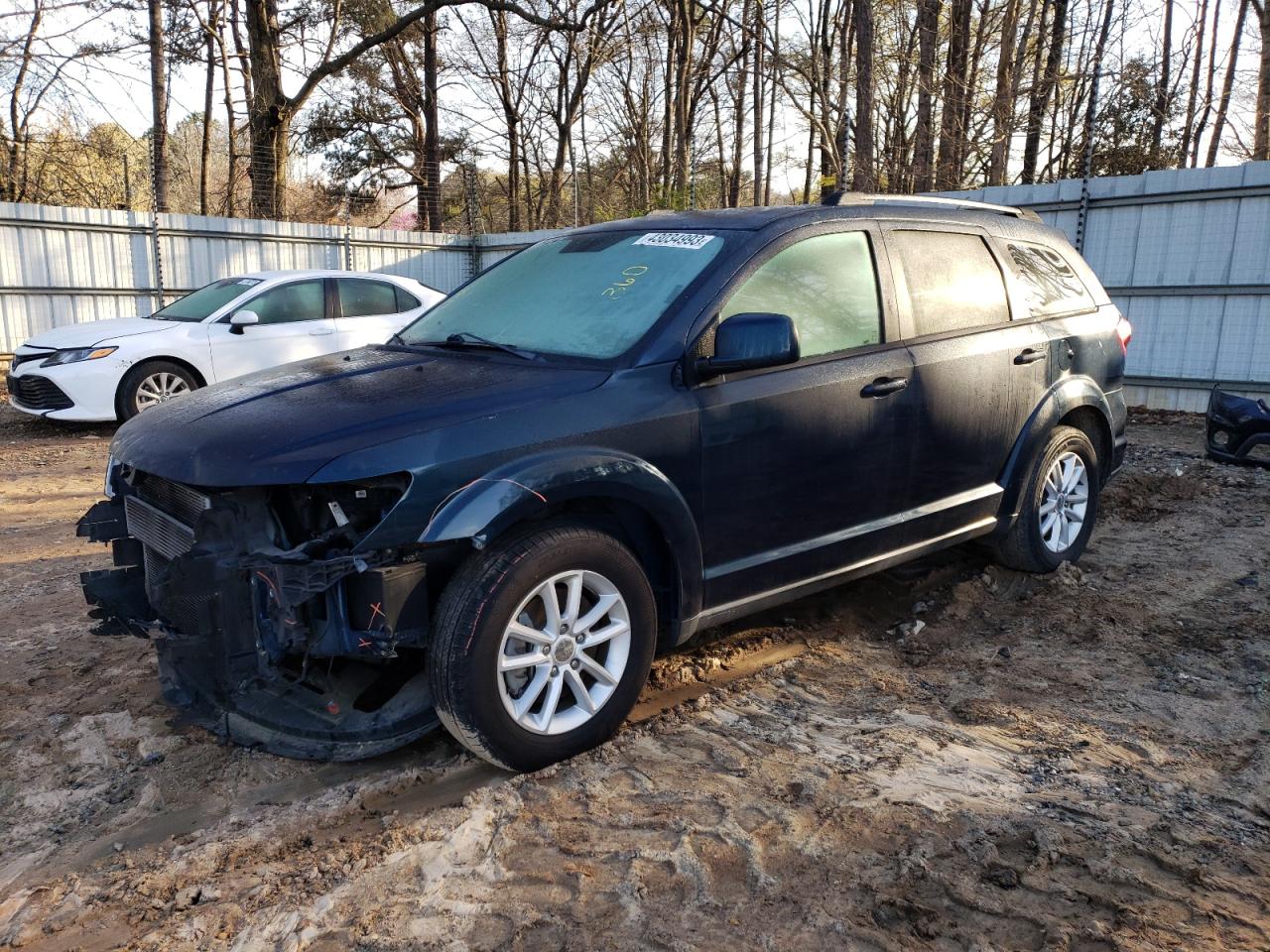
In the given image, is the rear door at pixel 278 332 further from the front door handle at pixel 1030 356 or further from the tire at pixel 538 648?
the tire at pixel 538 648

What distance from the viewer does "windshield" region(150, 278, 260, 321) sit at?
986 centimetres

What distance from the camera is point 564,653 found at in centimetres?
307

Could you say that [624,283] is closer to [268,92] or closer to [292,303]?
[292,303]

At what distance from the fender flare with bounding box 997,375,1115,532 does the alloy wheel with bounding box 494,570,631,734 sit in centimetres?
235

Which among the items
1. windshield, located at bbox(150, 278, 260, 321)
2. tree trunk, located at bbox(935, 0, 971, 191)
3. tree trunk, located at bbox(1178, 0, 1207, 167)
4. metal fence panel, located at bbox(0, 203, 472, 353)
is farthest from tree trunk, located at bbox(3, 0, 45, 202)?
tree trunk, located at bbox(1178, 0, 1207, 167)

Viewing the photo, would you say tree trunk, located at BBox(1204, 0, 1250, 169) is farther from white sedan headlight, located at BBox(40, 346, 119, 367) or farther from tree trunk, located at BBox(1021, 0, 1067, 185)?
white sedan headlight, located at BBox(40, 346, 119, 367)

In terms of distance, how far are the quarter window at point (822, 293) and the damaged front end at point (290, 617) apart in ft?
5.10

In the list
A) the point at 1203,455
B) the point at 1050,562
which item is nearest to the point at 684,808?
the point at 1050,562

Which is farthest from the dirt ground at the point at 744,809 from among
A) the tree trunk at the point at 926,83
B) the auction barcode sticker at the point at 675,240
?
the tree trunk at the point at 926,83

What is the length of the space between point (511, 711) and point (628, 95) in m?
28.7

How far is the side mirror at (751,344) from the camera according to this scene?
130 inches

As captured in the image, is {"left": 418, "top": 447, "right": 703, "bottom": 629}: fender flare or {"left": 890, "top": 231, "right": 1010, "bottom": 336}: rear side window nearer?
{"left": 418, "top": 447, "right": 703, "bottom": 629}: fender flare

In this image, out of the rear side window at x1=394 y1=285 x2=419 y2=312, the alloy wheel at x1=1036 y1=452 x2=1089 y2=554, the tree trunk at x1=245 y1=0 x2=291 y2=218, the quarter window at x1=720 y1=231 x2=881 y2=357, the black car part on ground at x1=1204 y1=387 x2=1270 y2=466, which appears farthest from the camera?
the tree trunk at x1=245 y1=0 x2=291 y2=218

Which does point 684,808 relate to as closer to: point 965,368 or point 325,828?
point 325,828
